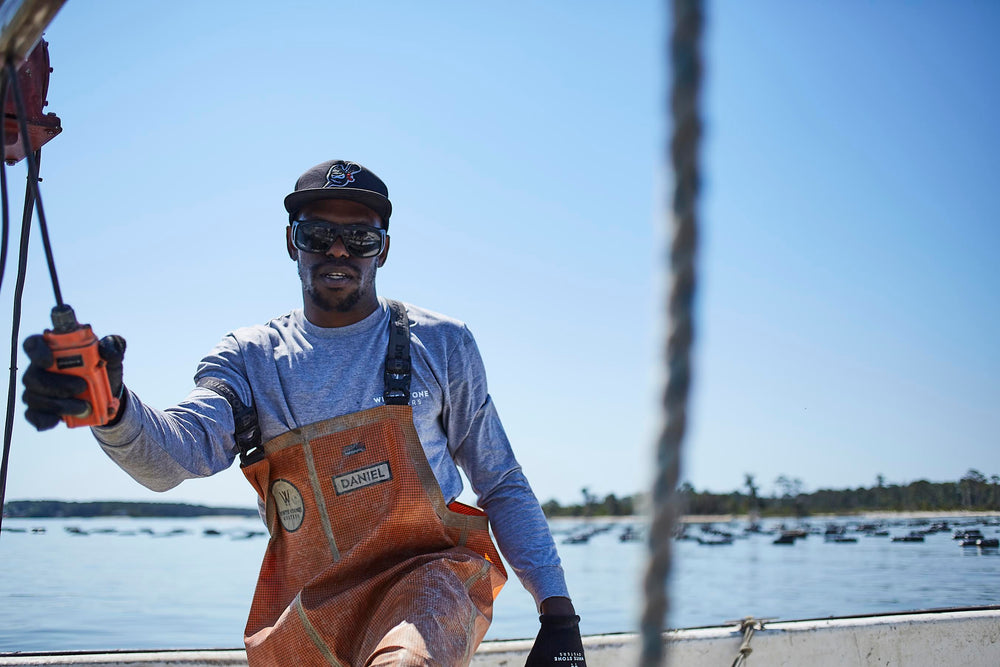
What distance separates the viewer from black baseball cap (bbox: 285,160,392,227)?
8.43ft

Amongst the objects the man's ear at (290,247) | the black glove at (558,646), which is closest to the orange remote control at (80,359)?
the man's ear at (290,247)

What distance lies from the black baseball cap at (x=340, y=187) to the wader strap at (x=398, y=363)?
40 centimetres

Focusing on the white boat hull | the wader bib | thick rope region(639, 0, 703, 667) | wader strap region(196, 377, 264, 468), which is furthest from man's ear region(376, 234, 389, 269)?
thick rope region(639, 0, 703, 667)

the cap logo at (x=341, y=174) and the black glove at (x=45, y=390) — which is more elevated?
the cap logo at (x=341, y=174)

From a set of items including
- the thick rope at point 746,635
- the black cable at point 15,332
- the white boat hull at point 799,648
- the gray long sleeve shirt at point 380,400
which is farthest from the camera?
the thick rope at point 746,635

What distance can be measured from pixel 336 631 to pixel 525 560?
68cm

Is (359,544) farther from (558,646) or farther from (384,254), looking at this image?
(384,254)

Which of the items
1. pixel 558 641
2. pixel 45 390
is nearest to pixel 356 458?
pixel 558 641

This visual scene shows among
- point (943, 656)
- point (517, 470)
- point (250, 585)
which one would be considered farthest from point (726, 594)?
point (517, 470)

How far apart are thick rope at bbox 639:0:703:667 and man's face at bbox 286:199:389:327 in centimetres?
217

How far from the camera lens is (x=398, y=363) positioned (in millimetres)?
2498

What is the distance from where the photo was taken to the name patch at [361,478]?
7.64ft

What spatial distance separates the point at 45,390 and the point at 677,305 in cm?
128

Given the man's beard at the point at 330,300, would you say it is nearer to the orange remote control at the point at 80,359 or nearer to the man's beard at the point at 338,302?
the man's beard at the point at 338,302
